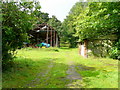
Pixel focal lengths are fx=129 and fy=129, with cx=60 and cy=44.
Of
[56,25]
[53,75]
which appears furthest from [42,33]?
[53,75]

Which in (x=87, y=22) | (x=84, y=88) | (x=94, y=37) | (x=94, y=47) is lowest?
(x=84, y=88)

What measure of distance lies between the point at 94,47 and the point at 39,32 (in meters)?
23.5

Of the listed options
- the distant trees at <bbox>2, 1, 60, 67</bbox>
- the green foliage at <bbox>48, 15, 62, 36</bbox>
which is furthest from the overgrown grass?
the green foliage at <bbox>48, 15, 62, 36</bbox>

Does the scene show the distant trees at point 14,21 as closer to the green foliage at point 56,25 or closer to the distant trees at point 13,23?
the distant trees at point 13,23

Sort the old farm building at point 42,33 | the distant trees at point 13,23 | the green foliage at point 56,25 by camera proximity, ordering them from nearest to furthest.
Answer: the distant trees at point 13,23
the old farm building at point 42,33
the green foliage at point 56,25

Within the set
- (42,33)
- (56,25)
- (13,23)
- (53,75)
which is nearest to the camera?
(53,75)

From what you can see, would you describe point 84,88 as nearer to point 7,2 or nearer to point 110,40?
point 7,2

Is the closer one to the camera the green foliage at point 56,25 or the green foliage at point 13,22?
the green foliage at point 13,22

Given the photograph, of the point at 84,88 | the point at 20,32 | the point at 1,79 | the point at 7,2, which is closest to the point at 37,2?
the point at 7,2

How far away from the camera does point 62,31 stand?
42.9 meters

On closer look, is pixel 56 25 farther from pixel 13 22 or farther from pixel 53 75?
pixel 53 75

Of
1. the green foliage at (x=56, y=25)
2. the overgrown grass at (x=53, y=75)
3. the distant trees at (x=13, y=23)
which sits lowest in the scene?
the overgrown grass at (x=53, y=75)

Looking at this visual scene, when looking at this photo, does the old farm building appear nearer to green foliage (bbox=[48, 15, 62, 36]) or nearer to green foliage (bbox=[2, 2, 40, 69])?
green foliage (bbox=[48, 15, 62, 36])

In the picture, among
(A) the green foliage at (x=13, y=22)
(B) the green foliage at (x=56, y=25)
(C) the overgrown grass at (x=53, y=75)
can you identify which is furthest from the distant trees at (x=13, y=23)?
(B) the green foliage at (x=56, y=25)
